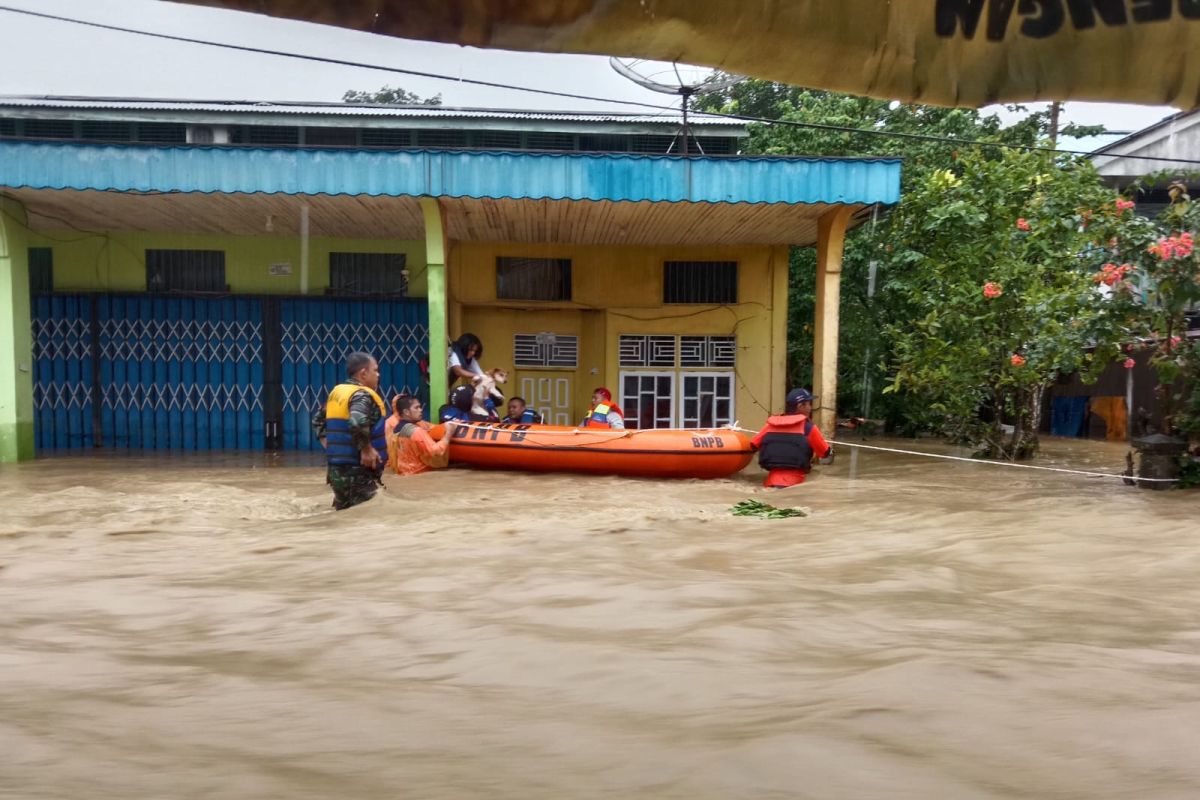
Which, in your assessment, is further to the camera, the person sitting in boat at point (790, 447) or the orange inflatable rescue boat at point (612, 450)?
the orange inflatable rescue boat at point (612, 450)

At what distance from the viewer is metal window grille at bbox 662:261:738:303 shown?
15.3 metres

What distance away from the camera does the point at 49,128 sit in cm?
1666

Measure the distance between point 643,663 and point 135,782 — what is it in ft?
5.68

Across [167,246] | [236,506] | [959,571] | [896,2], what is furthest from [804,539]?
[167,246]

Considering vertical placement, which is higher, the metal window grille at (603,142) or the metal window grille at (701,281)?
the metal window grille at (603,142)

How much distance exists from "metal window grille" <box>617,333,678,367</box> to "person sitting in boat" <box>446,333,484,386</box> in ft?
10.4

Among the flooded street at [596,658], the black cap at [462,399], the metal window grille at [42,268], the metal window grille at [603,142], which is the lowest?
the flooded street at [596,658]

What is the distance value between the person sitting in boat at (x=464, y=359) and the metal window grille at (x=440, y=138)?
18.2 feet

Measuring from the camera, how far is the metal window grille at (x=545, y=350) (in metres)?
15.3

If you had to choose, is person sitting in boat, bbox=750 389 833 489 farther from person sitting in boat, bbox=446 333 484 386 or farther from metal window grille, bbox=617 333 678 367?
metal window grille, bbox=617 333 678 367

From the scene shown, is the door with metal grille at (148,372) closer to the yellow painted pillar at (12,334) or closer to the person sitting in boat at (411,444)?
the yellow painted pillar at (12,334)

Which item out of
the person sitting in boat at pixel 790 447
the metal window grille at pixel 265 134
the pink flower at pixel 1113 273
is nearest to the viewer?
the pink flower at pixel 1113 273

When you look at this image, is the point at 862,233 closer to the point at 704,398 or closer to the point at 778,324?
the point at 778,324

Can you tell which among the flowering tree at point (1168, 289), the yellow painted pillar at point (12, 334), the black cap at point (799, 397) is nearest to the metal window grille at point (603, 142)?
the black cap at point (799, 397)
